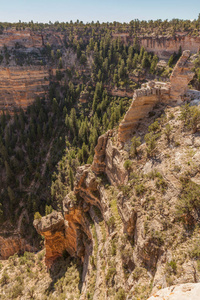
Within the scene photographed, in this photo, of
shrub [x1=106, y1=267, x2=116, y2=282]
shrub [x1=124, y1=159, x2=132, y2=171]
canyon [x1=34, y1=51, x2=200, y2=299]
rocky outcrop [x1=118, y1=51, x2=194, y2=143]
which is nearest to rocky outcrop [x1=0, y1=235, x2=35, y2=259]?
canyon [x1=34, y1=51, x2=200, y2=299]

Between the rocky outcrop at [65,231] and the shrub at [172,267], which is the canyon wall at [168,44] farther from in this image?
the shrub at [172,267]

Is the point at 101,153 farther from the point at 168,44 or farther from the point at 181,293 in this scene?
the point at 168,44

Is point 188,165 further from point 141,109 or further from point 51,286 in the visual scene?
point 51,286

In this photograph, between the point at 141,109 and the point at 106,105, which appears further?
the point at 106,105

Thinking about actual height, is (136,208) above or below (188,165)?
below

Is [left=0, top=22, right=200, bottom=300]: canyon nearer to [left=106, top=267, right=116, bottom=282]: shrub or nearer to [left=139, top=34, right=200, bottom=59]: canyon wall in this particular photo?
[left=106, top=267, right=116, bottom=282]: shrub

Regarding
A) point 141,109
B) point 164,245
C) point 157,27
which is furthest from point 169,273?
point 157,27

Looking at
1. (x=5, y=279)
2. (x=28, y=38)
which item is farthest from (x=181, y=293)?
(x=28, y=38)
